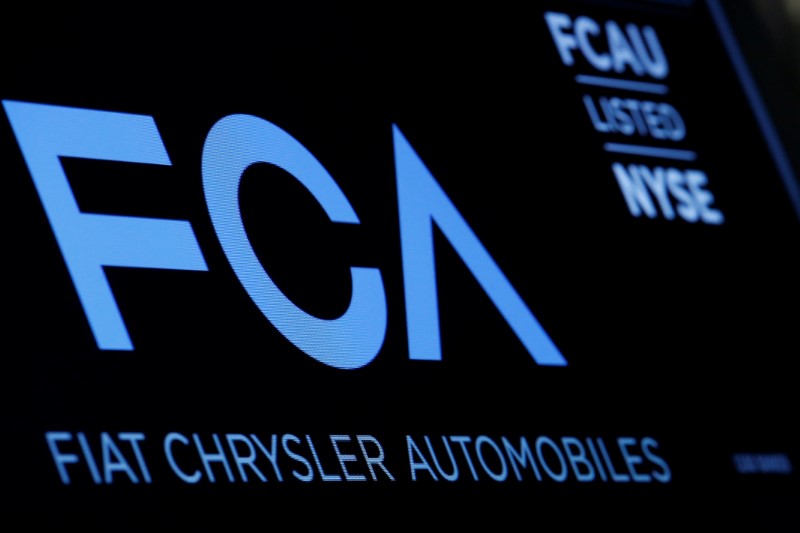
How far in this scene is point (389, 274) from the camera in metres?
2.44

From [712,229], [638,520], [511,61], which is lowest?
[638,520]

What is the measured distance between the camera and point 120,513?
2057 millimetres

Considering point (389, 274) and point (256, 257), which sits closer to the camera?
point (256, 257)

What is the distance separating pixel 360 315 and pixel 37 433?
63cm

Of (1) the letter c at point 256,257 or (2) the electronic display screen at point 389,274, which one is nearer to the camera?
(2) the electronic display screen at point 389,274

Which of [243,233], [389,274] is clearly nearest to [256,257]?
[243,233]

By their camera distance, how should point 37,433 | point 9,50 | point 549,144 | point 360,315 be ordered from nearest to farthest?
point 37,433
point 9,50
point 360,315
point 549,144

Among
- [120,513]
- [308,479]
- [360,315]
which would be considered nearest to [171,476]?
[120,513]

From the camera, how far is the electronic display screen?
213 centimetres

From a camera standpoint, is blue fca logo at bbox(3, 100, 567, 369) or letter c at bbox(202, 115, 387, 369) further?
letter c at bbox(202, 115, 387, 369)

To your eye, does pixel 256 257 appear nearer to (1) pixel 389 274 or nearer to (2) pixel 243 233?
(2) pixel 243 233

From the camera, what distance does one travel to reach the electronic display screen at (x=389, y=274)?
2127mm

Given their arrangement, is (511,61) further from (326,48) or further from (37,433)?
(37,433)

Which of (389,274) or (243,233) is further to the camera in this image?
(389,274)
